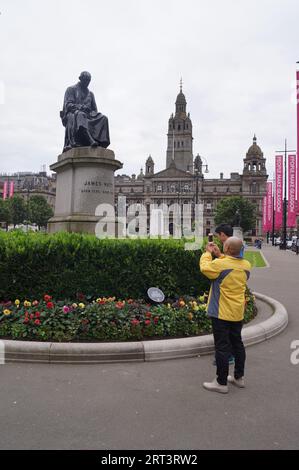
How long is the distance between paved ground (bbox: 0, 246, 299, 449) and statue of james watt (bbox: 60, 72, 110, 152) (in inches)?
275

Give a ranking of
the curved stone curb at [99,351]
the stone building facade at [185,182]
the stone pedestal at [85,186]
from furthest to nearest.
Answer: the stone building facade at [185,182] → the stone pedestal at [85,186] → the curved stone curb at [99,351]

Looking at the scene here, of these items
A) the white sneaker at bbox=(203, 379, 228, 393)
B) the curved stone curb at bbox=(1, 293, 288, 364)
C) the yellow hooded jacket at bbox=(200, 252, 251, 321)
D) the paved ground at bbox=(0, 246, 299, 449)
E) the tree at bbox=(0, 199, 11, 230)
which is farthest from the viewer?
the tree at bbox=(0, 199, 11, 230)

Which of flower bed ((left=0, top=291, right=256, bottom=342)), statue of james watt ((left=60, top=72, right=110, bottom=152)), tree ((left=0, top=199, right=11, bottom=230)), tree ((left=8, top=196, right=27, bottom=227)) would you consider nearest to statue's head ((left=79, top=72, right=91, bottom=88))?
statue of james watt ((left=60, top=72, right=110, bottom=152))

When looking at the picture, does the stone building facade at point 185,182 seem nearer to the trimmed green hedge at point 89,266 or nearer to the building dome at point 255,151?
the building dome at point 255,151

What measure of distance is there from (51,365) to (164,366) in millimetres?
1617

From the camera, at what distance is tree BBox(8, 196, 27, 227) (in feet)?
298

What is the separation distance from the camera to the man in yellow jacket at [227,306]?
4.59 meters

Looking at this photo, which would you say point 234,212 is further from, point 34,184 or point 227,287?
point 34,184

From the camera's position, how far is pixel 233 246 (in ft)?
15.4

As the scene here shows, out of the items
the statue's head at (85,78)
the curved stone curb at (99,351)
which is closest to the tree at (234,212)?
the statue's head at (85,78)

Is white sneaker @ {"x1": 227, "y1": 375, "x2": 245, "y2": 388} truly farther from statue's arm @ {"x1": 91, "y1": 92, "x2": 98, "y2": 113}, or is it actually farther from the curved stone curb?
statue's arm @ {"x1": 91, "y1": 92, "x2": 98, "y2": 113}

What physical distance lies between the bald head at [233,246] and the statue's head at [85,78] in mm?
8497

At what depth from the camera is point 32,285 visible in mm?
6582

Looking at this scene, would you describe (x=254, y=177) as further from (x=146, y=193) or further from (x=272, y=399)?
(x=272, y=399)
